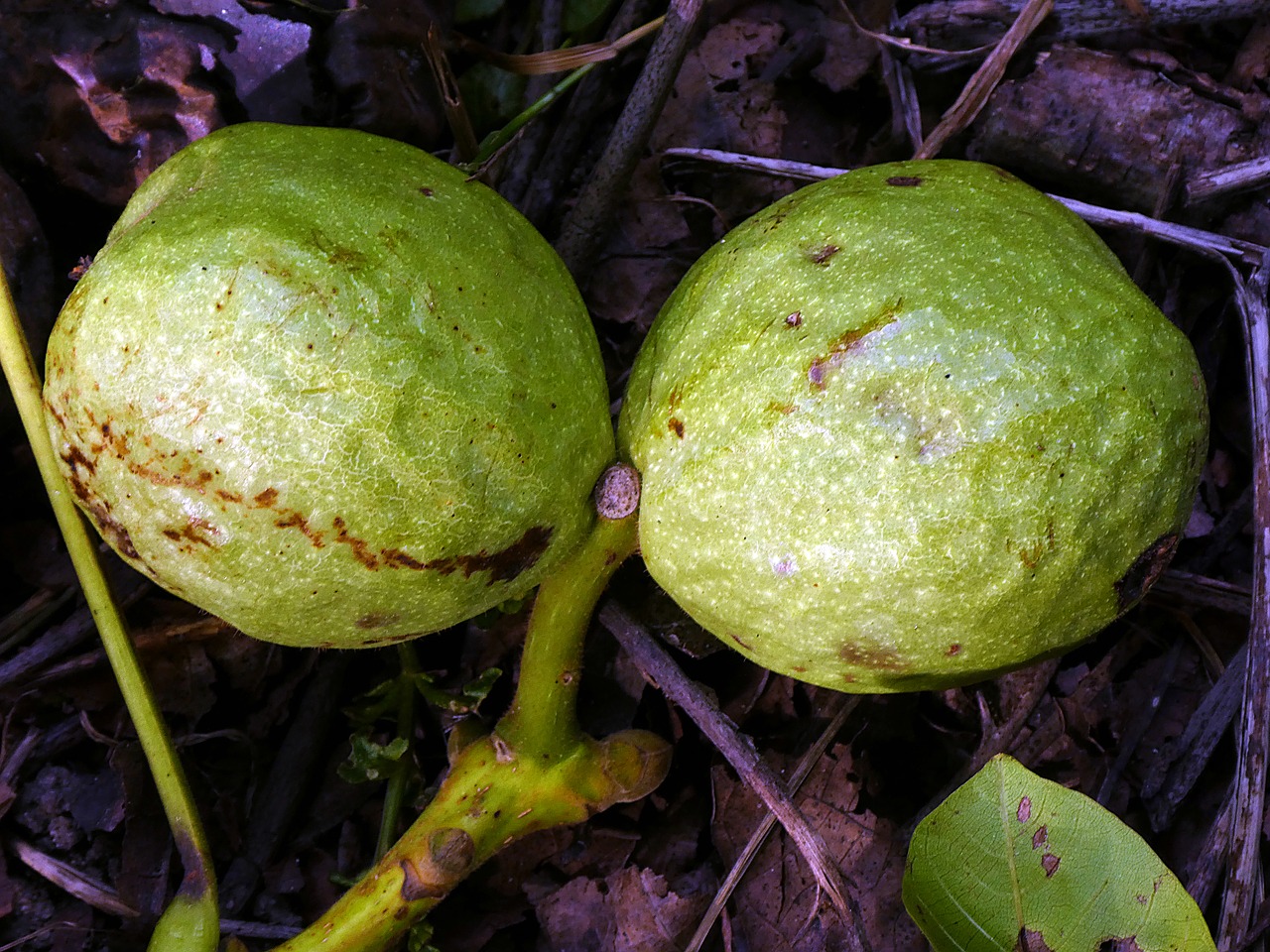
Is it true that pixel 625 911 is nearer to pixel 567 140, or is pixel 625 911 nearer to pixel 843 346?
pixel 843 346

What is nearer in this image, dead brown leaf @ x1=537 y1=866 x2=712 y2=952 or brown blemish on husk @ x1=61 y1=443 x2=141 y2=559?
brown blemish on husk @ x1=61 y1=443 x2=141 y2=559

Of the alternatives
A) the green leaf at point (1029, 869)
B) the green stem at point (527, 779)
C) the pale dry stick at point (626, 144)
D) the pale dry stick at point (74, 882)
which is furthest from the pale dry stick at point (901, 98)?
the pale dry stick at point (74, 882)

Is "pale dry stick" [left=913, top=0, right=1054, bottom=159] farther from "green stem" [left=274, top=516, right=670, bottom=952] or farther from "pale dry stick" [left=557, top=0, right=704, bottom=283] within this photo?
"green stem" [left=274, top=516, right=670, bottom=952]

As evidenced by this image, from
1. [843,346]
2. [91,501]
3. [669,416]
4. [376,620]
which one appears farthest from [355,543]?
[843,346]

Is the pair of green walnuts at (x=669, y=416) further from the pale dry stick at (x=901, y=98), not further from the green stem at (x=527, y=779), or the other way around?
the pale dry stick at (x=901, y=98)

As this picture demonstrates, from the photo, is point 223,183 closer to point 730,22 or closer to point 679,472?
point 679,472

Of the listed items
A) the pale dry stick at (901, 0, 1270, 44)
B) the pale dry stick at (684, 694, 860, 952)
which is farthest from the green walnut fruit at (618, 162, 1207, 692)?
the pale dry stick at (901, 0, 1270, 44)
